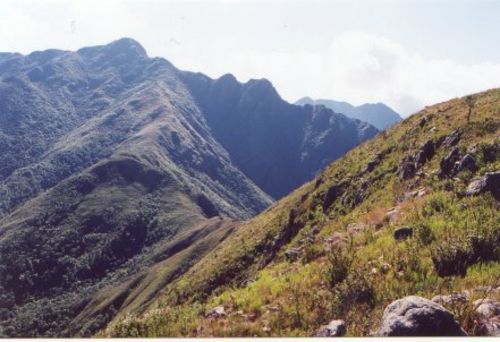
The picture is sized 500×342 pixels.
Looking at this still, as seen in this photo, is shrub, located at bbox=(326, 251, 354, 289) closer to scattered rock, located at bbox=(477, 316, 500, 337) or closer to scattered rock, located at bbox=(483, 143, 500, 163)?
scattered rock, located at bbox=(477, 316, 500, 337)

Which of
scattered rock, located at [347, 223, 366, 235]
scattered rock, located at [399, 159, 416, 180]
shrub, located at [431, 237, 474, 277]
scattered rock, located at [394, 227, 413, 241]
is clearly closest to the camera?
shrub, located at [431, 237, 474, 277]

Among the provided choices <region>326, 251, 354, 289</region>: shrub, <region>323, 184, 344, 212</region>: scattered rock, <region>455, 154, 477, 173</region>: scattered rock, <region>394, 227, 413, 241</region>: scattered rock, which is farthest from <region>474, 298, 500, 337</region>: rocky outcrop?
<region>323, 184, 344, 212</region>: scattered rock

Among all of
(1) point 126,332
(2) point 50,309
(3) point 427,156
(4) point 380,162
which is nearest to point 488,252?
(1) point 126,332

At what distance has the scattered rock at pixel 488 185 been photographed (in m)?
15.3

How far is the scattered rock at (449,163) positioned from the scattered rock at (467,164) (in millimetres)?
1053

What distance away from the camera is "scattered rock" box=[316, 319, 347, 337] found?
882cm

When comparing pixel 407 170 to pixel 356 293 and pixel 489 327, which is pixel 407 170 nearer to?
pixel 356 293

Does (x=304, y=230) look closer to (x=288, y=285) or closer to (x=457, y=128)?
(x=457, y=128)

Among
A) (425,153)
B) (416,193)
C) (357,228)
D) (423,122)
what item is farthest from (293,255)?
(423,122)

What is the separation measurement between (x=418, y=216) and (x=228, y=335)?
7871 mm

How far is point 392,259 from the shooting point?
40.2ft

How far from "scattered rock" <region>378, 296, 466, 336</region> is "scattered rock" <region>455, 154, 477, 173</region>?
12.2 meters

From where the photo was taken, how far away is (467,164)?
63.0ft

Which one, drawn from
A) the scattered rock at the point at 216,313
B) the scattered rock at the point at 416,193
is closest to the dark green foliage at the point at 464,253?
the scattered rock at the point at 216,313
